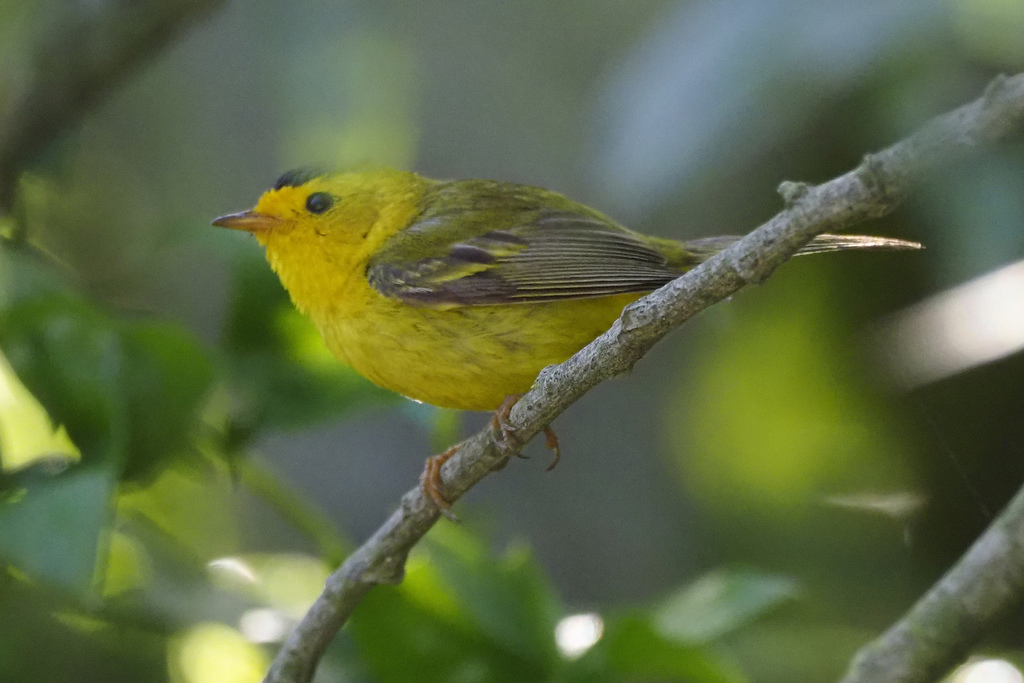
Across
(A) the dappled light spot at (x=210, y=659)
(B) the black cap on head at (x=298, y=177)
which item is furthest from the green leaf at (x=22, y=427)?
(B) the black cap on head at (x=298, y=177)

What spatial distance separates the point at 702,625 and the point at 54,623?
138 centimetres

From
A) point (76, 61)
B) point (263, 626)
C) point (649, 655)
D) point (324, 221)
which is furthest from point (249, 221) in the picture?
point (649, 655)

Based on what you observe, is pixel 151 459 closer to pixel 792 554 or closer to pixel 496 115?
pixel 792 554

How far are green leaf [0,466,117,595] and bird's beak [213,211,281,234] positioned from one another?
0.83 m

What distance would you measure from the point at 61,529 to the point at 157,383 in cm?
46

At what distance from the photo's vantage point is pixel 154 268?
3469 mm

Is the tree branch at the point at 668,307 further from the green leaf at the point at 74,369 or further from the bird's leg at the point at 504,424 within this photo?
the green leaf at the point at 74,369

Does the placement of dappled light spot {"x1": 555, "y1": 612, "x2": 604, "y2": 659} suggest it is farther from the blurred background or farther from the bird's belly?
the bird's belly

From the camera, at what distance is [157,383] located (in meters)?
2.25

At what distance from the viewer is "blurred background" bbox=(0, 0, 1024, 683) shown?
7.20 ft

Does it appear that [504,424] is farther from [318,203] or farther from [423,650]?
[318,203]

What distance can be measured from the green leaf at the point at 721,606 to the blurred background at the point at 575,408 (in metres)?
0.01

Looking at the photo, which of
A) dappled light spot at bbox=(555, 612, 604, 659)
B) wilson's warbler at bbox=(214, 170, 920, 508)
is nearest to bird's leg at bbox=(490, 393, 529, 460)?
wilson's warbler at bbox=(214, 170, 920, 508)

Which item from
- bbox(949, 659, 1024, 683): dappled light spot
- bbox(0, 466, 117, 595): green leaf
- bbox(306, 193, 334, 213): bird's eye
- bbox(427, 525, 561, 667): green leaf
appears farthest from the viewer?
bbox(306, 193, 334, 213): bird's eye
